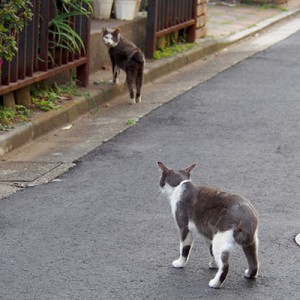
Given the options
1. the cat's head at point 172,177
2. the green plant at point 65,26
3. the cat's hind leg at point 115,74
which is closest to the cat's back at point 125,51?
the cat's hind leg at point 115,74

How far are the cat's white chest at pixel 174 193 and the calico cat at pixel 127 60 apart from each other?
5.45 m

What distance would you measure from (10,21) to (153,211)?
2.86m

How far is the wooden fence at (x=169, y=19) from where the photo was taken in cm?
1402

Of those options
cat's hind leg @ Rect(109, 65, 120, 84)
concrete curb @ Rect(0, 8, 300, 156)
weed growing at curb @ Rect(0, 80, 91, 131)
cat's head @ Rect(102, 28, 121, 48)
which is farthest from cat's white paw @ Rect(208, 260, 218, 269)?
cat's head @ Rect(102, 28, 121, 48)

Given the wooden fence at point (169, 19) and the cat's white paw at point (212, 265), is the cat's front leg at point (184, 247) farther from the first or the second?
the wooden fence at point (169, 19)

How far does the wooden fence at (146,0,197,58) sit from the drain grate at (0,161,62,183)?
5.33 meters

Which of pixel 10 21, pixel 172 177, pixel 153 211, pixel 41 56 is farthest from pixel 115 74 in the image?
pixel 172 177

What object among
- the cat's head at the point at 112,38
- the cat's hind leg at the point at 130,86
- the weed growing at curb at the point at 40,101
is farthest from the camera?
the cat's head at the point at 112,38

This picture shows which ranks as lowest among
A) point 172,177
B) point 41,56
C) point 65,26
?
point 172,177

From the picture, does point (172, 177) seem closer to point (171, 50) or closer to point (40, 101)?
point (40, 101)

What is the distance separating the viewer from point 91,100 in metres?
11.4

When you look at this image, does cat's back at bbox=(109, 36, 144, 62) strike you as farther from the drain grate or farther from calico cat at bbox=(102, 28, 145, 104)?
the drain grate

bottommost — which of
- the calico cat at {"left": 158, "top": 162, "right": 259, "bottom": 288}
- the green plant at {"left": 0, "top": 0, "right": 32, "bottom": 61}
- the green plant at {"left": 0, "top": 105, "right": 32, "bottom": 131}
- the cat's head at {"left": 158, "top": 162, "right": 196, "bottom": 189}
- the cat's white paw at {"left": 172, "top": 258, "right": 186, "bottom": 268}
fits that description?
the cat's white paw at {"left": 172, "top": 258, "right": 186, "bottom": 268}

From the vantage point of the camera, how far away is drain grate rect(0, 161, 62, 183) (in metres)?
8.58
